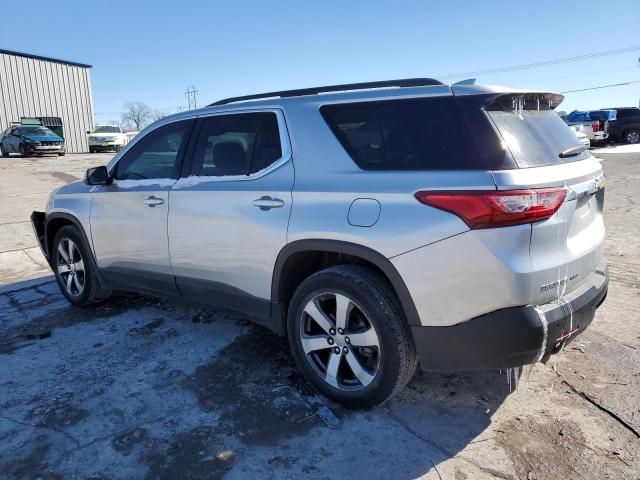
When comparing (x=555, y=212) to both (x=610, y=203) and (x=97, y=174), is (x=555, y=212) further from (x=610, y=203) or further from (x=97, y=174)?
(x=610, y=203)

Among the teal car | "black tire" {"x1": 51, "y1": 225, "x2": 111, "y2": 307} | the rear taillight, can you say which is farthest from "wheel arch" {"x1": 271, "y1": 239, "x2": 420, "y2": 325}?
the teal car

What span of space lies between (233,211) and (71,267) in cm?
247

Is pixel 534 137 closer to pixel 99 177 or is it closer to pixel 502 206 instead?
pixel 502 206

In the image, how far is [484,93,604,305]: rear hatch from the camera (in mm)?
2318

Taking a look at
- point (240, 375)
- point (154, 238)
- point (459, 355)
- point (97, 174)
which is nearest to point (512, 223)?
point (459, 355)

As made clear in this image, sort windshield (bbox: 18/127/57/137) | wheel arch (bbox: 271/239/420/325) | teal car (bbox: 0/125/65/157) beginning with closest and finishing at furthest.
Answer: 1. wheel arch (bbox: 271/239/420/325)
2. teal car (bbox: 0/125/65/157)
3. windshield (bbox: 18/127/57/137)

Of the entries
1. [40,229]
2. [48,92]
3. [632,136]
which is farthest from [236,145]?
[48,92]

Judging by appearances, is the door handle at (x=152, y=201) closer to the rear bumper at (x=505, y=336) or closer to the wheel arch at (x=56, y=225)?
the wheel arch at (x=56, y=225)

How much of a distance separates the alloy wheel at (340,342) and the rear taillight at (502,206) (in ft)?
2.64

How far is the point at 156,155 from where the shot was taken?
156 inches

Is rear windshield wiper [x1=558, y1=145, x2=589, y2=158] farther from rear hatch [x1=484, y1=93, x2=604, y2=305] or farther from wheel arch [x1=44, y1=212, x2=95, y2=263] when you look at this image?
wheel arch [x1=44, y1=212, x2=95, y2=263]

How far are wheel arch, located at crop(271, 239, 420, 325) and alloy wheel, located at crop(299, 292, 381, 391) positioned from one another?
24 centimetres

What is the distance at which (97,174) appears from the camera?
4191 millimetres

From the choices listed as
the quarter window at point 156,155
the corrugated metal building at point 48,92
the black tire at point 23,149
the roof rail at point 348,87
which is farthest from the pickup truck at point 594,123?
the corrugated metal building at point 48,92
